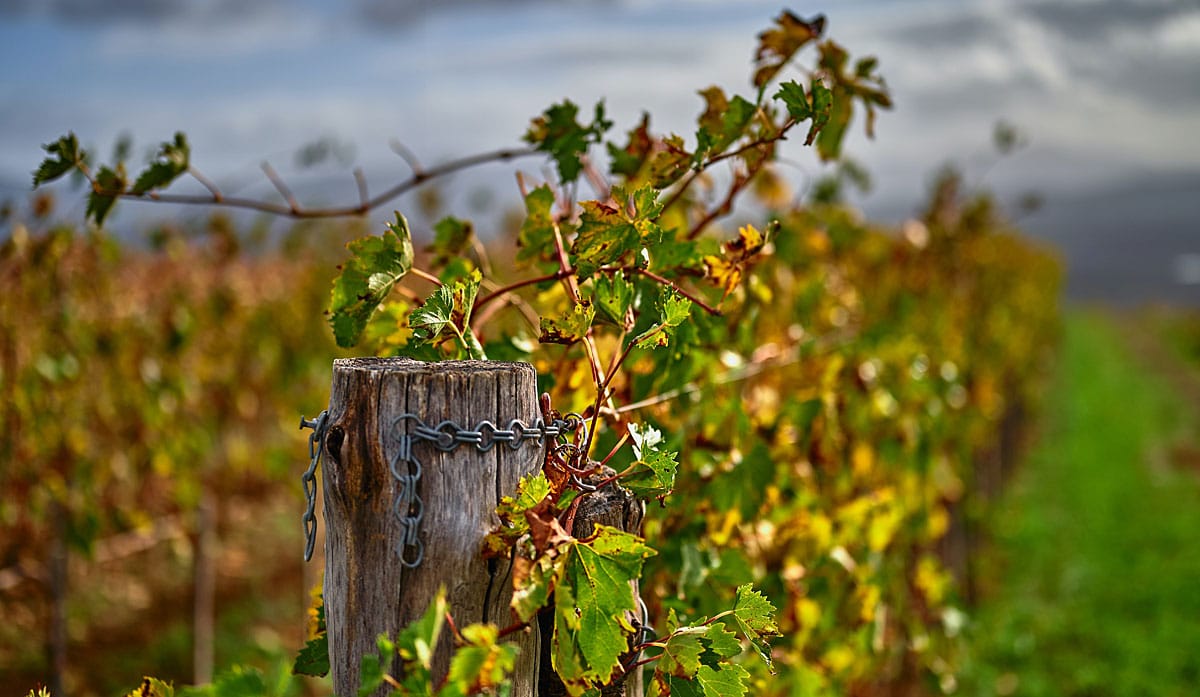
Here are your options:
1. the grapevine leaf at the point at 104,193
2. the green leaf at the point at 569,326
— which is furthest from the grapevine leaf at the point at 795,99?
the grapevine leaf at the point at 104,193

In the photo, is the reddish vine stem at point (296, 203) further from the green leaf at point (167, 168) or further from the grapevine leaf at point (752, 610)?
the grapevine leaf at point (752, 610)

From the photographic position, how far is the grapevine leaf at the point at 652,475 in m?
1.23

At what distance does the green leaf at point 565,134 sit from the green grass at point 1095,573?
109 inches

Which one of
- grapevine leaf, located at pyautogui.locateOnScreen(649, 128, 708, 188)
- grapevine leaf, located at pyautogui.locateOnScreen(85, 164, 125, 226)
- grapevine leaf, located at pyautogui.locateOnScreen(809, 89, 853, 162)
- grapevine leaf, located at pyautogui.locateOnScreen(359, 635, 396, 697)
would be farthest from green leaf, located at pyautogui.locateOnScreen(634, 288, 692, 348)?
grapevine leaf, located at pyautogui.locateOnScreen(85, 164, 125, 226)

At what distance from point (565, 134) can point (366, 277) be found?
54 centimetres

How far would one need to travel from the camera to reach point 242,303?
711cm

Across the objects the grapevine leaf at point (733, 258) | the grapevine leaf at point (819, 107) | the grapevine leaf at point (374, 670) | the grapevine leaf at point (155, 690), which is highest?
the grapevine leaf at point (819, 107)

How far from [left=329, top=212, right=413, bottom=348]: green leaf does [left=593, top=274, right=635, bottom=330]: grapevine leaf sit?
28 cm

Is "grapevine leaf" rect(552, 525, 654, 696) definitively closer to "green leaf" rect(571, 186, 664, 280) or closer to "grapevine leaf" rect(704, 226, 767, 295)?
"green leaf" rect(571, 186, 664, 280)

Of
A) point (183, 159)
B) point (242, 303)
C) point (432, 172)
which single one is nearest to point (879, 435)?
point (432, 172)

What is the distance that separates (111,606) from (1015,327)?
345 inches

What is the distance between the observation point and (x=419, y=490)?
3.83ft

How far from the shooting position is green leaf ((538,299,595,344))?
4.09ft

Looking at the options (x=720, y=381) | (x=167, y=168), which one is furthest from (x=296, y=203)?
(x=720, y=381)
